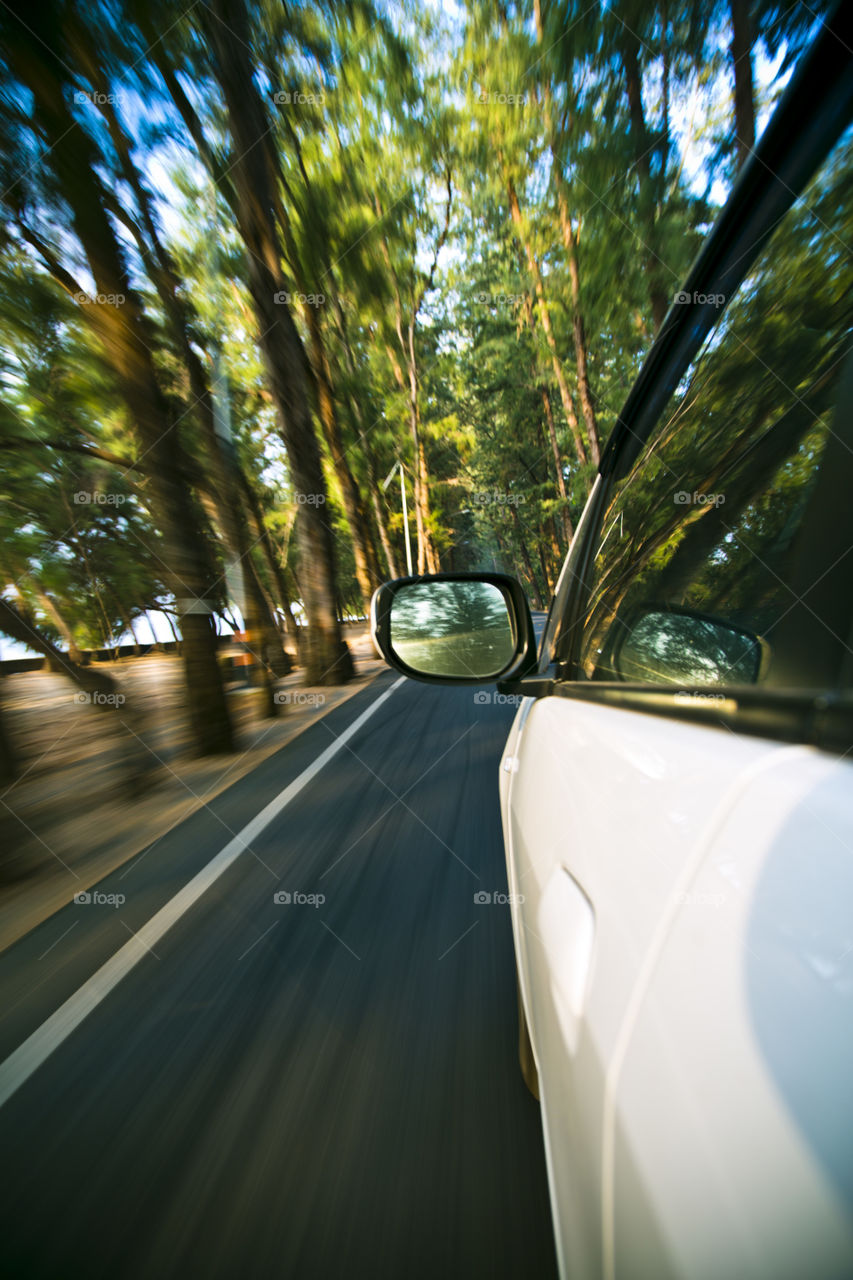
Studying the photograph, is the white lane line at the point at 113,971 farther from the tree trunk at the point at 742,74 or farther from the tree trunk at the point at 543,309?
the tree trunk at the point at 543,309

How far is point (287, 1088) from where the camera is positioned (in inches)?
71.7

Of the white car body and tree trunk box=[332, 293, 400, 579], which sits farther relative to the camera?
tree trunk box=[332, 293, 400, 579]

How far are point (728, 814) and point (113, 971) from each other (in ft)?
9.79

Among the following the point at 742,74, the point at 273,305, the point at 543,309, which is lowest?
the point at 742,74

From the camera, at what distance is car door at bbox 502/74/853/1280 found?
0.47 meters

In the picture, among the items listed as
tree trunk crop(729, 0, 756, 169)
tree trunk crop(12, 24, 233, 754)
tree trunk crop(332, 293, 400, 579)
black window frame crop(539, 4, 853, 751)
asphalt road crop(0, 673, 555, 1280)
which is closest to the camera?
black window frame crop(539, 4, 853, 751)

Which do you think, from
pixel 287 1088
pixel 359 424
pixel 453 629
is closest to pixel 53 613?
pixel 453 629

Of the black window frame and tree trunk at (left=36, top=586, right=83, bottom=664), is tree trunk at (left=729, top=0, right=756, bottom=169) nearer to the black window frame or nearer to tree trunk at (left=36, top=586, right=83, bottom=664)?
the black window frame

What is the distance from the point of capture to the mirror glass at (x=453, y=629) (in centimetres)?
249

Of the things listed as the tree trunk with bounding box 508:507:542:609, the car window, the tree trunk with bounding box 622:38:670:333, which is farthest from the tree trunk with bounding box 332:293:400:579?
the car window

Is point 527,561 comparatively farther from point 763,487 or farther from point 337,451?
point 763,487

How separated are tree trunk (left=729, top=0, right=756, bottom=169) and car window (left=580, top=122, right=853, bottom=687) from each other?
6096 millimetres

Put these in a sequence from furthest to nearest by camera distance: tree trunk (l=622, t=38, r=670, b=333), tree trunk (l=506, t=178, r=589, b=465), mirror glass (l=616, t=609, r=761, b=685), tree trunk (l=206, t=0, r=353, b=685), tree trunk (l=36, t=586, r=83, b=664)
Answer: tree trunk (l=506, t=178, r=589, b=465) < tree trunk (l=36, t=586, r=83, b=664) < tree trunk (l=622, t=38, r=670, b=333) < tree trunk (l=206, t=0, r=353, b=685) < mirror glass (l=616, t=609, r=761, b=685)

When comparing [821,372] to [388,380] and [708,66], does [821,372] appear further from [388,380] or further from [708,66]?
[388,380]
